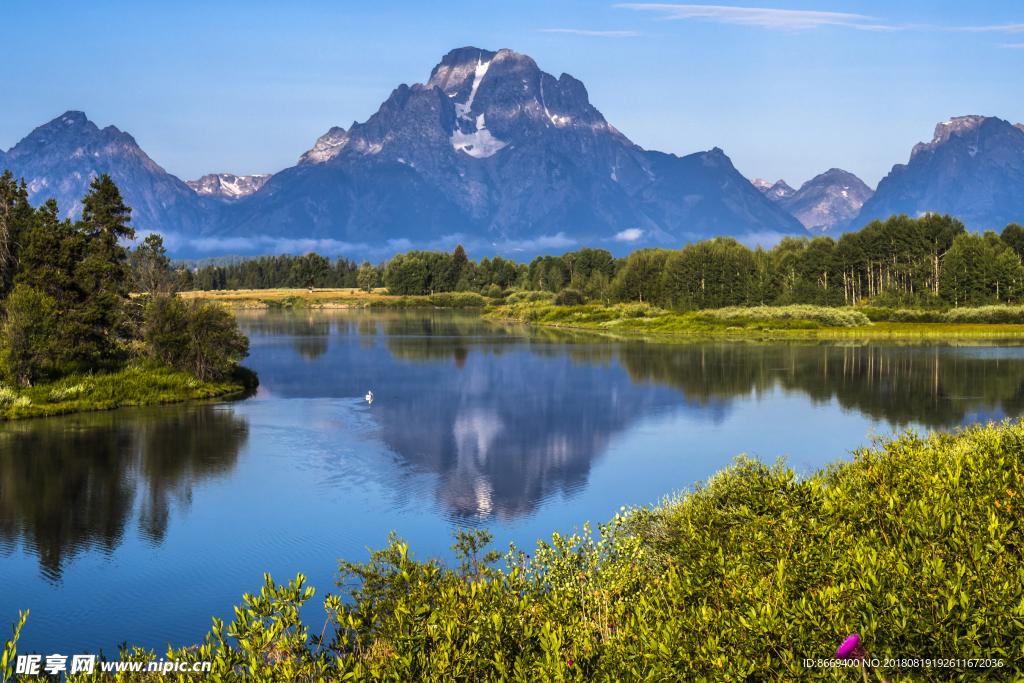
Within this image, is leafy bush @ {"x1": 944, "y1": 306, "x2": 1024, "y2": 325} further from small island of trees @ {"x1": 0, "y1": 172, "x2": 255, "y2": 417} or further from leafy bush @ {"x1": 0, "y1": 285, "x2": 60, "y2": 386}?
leafy bush @ {"x1": 0, "y1": 285, "x2": 60, "y2": 386}

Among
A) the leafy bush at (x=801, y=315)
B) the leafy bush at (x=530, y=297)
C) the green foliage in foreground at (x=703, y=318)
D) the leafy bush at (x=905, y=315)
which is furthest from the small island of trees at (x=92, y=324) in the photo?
the leafy bush at (x=530, y=297)

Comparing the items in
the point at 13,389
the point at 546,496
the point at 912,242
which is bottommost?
the point at 546,496

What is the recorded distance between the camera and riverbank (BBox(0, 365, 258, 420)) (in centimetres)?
3331

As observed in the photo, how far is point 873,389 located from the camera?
147 ft

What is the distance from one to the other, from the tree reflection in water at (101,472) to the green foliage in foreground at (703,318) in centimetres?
7444

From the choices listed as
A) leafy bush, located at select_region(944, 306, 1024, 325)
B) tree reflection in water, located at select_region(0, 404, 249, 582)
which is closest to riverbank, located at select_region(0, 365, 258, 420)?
tree reflection in water, located at select_region(0, 404, 249, 582)

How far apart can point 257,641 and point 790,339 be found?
82207 mm

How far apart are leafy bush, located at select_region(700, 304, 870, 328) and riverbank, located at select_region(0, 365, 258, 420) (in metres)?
75.1

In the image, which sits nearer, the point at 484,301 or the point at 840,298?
the point at 840,298

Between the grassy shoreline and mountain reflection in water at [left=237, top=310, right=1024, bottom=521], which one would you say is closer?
mountain reflection in water at [left=237, top=310, right=1024, bottom=521]

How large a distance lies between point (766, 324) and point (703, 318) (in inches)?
383

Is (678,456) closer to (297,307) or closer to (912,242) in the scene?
(912,242)

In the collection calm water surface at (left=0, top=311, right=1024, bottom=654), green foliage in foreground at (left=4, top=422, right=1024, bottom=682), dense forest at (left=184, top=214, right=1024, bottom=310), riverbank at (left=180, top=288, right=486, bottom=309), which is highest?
dense forest at (left=184, top=214, right=1024, bottom=310)

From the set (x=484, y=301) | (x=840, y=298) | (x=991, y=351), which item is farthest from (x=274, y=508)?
(x=484, y=301)
